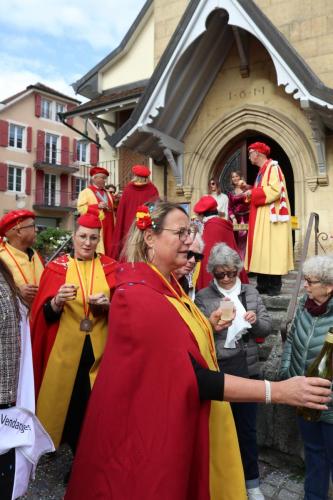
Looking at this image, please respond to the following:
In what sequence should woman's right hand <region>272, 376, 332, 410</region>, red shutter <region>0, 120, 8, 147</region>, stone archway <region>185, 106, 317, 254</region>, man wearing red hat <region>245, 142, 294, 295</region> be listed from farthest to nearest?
1. red shutter <region>0, 120, 8, 147</region>
2. stone archway <region>185, 106, 317, 254</region>
3. man wearing red hat <region>245, 142, 294, 295</region>
4. woman's right hand <region>272, 376, 332, 410</region>

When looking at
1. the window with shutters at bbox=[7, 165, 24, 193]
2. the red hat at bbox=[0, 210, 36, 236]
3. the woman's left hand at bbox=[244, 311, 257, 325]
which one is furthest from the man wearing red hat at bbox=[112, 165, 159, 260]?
the window with shutters at bbox=[7, 165, 24, 193]

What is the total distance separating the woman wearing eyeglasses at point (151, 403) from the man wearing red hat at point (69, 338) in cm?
140

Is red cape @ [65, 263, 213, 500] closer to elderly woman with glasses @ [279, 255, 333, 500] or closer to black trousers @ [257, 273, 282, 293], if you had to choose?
elderly woman with glasses @ [279, 255, 333, 500]

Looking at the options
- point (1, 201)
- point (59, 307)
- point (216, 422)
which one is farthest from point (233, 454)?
point (1, 201)

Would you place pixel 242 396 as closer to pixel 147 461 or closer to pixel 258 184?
pixel 147 461

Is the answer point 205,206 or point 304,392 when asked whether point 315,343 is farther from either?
point 205,206

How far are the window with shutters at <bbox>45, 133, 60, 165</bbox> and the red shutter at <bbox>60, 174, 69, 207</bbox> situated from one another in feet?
5.20

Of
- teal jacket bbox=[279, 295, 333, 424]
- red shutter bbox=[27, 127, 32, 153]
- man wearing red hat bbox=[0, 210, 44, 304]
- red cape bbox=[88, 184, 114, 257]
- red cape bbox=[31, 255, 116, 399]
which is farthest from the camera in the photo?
red shutter bbox=[27, 127, 32, 153]

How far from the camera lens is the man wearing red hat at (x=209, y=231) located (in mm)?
4465

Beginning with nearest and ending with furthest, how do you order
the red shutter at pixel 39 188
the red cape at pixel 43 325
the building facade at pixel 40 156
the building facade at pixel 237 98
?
1. the red cape at pixel 43 325
2. the building facade at pixel 237 98
3. the building facade at pixel 40 156
4. the red shutter at pixel 39 188

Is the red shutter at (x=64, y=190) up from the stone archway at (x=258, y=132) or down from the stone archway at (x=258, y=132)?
up

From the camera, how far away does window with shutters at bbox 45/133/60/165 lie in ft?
120

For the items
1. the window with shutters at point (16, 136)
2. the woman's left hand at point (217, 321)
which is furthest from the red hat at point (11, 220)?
the window with shutters at point (16, 136)

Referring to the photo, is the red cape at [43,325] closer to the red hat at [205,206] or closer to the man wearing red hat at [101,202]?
the red hat at [205,206]
